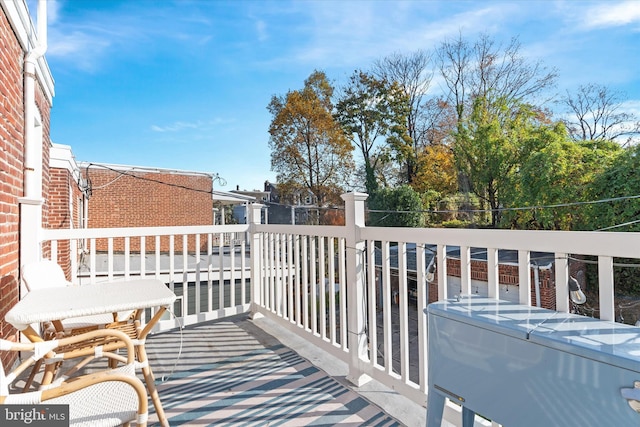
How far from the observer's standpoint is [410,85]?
19.5 metres

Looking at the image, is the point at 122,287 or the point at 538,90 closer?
the point at 122,287

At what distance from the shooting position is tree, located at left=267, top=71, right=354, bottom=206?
17.7 m

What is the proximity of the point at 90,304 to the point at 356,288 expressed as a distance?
58.4 inches

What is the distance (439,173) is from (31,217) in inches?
685

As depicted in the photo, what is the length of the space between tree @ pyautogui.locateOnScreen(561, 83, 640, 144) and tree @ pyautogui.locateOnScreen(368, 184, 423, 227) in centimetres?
709

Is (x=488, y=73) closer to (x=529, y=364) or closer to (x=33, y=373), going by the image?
(x=529, y=364)

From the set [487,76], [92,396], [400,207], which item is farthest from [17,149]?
[487,76]

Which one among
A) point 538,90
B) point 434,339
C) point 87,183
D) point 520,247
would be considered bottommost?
point 434,339

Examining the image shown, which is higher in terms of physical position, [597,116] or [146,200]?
[597,116]

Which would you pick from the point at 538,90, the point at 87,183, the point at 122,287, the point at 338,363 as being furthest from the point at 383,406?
the point at 538,90

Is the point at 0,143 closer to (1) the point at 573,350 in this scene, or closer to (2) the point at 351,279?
(2) the point at 351,279

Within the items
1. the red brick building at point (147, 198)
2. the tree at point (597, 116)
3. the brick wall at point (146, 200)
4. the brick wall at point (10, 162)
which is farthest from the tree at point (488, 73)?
the brick wall at point (10, 162)

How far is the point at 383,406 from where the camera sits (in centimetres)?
207

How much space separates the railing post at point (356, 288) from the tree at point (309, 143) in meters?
15.6
